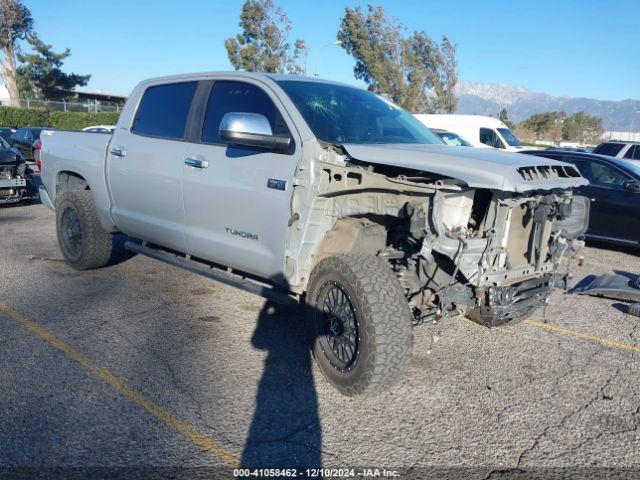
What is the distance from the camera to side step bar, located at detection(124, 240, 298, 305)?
4230 mm

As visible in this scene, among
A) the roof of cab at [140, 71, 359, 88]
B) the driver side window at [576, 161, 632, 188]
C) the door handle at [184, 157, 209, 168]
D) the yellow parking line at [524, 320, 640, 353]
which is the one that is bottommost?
the yellow parking line at [524, 320, 640, 353]

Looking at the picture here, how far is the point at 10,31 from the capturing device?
47.7 m

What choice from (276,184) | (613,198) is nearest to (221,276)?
(276,184)

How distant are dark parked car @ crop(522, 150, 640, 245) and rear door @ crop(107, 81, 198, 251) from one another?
608 cm

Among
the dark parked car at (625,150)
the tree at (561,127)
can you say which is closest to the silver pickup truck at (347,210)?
the dark parked car at (625,150)

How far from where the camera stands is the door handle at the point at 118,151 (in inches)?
215

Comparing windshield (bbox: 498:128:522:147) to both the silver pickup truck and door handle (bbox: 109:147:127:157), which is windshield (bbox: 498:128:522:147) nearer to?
the silver pickup truck

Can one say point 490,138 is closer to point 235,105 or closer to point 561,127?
point 235,105

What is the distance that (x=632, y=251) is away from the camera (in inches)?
354

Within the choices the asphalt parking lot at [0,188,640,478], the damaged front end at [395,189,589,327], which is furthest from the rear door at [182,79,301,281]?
the damaged front end at [395,189,589,327]

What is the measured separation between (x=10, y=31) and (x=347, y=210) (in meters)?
53.9

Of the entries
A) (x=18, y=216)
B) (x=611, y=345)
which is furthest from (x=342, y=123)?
(x=18, y=216)

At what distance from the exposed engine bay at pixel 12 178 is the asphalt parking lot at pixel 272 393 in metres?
6.16

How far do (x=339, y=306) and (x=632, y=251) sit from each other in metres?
7.17
